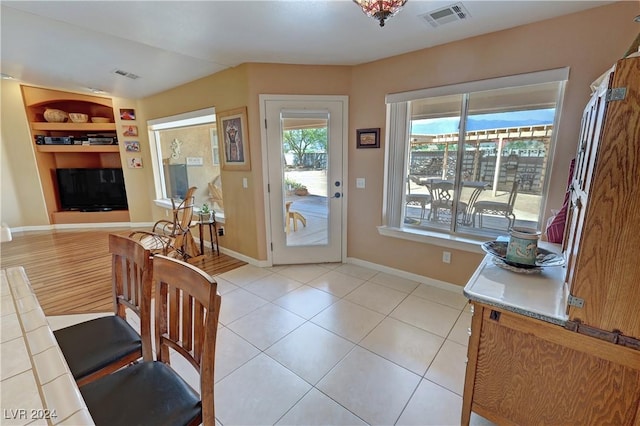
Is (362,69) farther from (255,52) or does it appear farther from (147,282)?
(147,282)

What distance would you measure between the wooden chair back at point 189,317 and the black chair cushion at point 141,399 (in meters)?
0.09

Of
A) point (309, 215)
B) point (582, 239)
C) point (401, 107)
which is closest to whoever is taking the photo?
point (582, 239)

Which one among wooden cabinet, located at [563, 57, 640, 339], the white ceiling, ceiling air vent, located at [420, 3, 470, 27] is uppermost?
the white ceiling

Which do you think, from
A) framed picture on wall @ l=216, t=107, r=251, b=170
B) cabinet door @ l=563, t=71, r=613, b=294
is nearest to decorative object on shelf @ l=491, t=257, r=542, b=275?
cabinet door @ l=563, t=71, r=613, b=294

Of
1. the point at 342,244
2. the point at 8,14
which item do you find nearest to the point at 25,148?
the point at 8,14

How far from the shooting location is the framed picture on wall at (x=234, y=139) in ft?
10.9

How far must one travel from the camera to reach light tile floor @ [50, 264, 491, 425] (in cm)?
154

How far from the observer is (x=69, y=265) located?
3705mm

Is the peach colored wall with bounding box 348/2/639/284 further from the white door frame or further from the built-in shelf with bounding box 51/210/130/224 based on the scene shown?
the built-in shelf with bounding box 51/210/130/224

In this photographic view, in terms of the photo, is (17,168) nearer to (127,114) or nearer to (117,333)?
(127,114)

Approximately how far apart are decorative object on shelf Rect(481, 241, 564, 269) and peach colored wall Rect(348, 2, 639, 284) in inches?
40.7

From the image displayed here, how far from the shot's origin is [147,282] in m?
1.29

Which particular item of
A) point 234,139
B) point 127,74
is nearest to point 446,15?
point 234,139

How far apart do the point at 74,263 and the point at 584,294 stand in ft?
16.8
